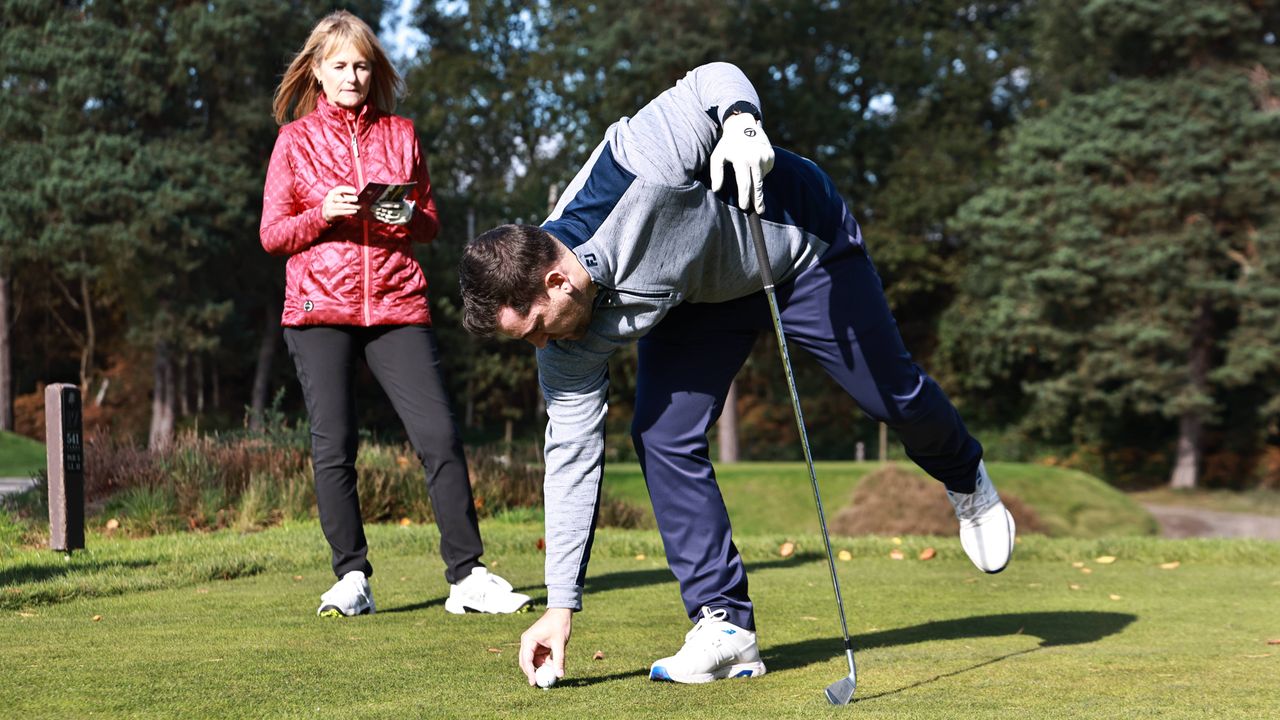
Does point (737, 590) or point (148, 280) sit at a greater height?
point (148, 280)

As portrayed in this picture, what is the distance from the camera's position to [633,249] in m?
2.89

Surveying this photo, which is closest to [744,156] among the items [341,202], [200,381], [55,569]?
[341,202]

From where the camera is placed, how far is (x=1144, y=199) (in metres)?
25.5

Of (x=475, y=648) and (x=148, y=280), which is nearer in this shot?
(x=475, y=648)

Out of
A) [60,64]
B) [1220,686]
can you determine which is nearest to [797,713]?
[1220,686]

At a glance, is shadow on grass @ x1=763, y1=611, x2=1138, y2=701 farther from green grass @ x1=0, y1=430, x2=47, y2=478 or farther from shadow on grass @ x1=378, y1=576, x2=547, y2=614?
green grass @ x1=0, y1=430, x2=47, y2=478

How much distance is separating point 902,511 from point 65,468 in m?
10.2

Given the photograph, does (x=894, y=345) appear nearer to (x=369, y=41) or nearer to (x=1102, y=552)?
(x=369, y=41)

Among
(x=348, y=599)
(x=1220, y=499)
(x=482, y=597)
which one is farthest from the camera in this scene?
(x=1220, y=499)

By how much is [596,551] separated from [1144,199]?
22.0 meters

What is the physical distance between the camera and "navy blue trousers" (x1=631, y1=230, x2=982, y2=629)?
342 cm

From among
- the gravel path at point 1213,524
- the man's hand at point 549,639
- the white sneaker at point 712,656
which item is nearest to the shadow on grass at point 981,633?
the white sneaker at point 712,656

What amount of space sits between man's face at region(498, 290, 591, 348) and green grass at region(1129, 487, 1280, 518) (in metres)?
23.1

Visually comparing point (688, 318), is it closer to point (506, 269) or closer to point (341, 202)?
point (506, 269)
